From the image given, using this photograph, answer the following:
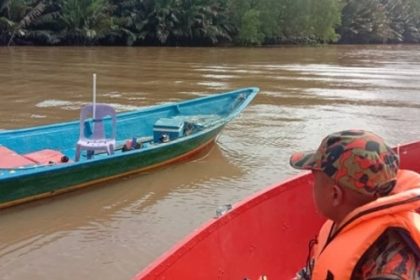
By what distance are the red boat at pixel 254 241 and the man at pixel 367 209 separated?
39.8 inches

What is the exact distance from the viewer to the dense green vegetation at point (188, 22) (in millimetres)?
27922

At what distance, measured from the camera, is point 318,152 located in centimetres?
168

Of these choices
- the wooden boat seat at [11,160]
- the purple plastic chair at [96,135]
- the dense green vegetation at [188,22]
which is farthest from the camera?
the dense green vegetation at [188,22]

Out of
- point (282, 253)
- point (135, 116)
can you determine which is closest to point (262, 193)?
point (282, 253)

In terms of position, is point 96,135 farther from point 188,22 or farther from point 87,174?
point 188,22

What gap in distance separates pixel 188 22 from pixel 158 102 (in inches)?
810

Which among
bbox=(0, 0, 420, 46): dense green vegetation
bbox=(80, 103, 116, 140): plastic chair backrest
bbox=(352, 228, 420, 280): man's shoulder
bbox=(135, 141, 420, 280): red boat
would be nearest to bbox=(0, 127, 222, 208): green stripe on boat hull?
bbox=(80, 103, 116, 140): plastic chair backrest

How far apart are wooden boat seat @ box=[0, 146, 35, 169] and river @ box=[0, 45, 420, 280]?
41 cm

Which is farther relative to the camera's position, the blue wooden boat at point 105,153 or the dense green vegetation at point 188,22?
the dense green vegetation at point 188,22

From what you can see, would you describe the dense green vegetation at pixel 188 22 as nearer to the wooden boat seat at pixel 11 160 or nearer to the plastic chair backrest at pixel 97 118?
the plastic chair backrest at pixel 97 118

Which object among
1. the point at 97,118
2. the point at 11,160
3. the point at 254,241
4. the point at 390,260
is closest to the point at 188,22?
the point at 97,118

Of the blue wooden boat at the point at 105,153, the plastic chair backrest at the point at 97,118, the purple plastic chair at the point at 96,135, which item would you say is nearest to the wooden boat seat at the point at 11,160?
the blue wooden boat at the point at 105,153

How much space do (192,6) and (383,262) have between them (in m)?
31.2

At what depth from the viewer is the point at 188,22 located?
3169 centimetres
